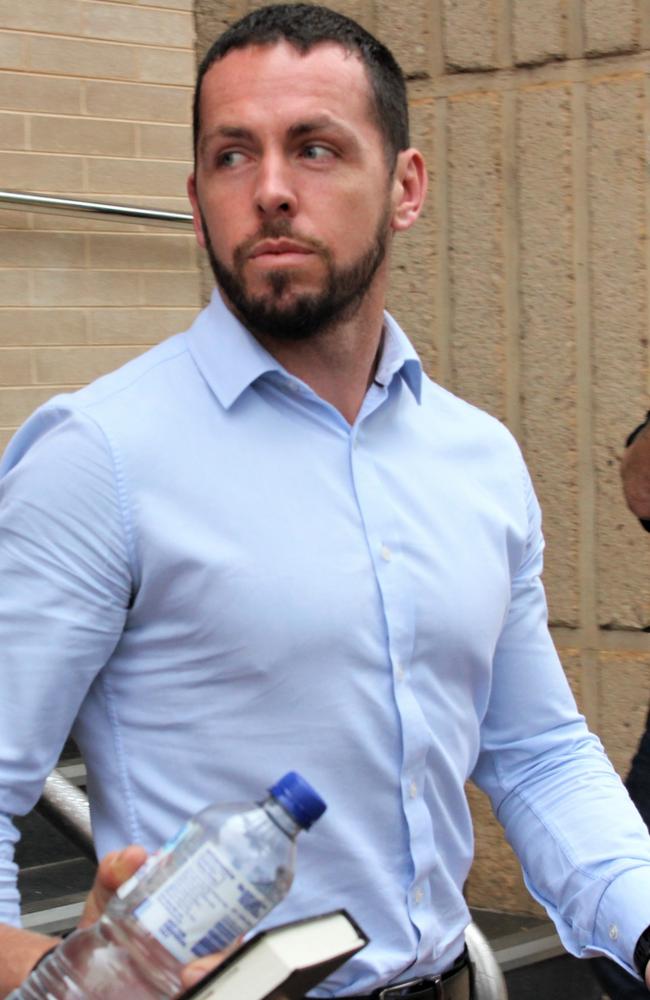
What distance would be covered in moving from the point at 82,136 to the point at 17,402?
2.55 ft

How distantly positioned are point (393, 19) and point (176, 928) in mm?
3470

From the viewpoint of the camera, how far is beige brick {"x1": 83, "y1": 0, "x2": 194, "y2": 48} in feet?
14.6

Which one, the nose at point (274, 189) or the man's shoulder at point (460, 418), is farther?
the man's shoulder at point (460, 418)

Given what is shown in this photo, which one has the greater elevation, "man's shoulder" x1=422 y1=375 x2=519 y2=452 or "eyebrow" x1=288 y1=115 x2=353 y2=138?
"eyebrow" x1=288 y1=115 x2=353 y2=138

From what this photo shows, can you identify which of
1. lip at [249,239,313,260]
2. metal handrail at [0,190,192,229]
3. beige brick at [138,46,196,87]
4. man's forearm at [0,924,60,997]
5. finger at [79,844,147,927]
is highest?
beige brick at [138,46,196,87]

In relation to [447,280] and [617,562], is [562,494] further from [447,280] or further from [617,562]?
[447,280]

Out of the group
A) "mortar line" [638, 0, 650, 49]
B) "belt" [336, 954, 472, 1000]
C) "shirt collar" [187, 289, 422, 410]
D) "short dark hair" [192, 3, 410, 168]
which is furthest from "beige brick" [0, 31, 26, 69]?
"belt" [336, 954, 472, 1000]

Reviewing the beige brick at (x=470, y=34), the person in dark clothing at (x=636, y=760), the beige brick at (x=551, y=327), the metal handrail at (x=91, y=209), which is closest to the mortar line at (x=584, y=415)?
the beige brick at (x=551, y=327)

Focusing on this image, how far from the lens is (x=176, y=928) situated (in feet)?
4.06

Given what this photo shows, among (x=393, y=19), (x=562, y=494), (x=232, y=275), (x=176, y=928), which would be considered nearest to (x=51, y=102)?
(x=393, y=19)

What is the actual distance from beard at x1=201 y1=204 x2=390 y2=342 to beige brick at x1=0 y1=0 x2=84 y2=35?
106 inches

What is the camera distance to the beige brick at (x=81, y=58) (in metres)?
4.35

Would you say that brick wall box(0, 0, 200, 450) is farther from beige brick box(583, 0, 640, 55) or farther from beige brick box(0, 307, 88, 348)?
beige brick box(583, 0, 640, 55)

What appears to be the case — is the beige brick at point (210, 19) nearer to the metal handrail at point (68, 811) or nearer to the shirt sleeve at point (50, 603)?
the metal handrail at point (68, 811)
